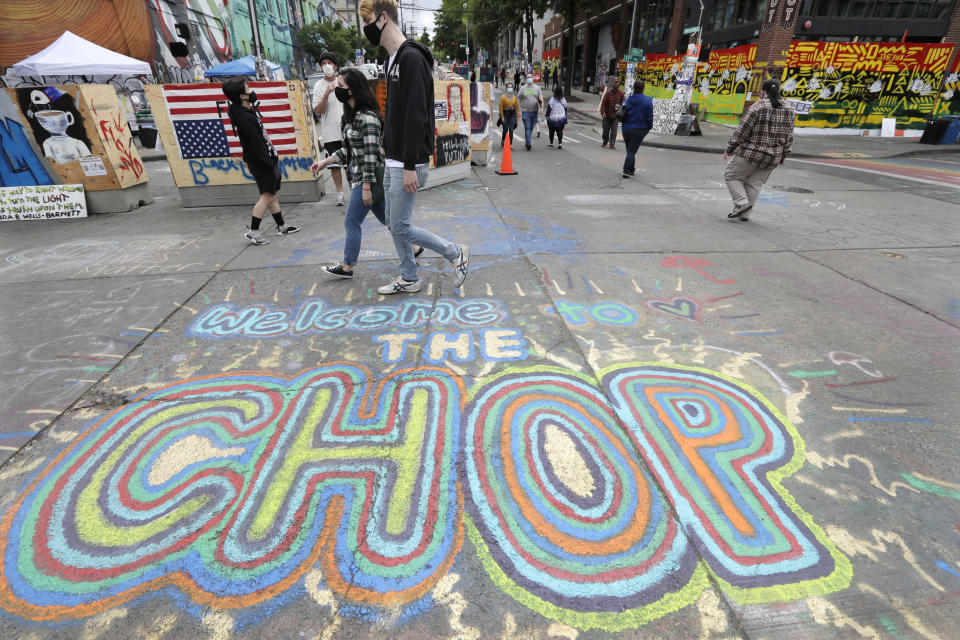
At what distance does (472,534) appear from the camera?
1.87m

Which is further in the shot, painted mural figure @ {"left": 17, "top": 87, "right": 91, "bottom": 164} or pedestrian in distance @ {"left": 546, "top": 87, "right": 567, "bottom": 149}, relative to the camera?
pedestrian in distance @ {"left": 546, "top": 87, "right": 567, "bottom": 149}

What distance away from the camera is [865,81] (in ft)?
54.5

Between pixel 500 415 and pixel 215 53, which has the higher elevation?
pixel 215 53

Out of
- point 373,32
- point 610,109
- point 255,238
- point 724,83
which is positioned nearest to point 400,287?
point 373,32

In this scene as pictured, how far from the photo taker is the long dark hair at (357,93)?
3.53 m

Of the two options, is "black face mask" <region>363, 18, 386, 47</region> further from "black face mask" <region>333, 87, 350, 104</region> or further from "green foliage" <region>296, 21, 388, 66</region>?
"green foliage" <region>296, 21, 388, 66</region>

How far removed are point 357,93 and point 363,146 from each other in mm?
395

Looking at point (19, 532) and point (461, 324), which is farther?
point (461, 324)

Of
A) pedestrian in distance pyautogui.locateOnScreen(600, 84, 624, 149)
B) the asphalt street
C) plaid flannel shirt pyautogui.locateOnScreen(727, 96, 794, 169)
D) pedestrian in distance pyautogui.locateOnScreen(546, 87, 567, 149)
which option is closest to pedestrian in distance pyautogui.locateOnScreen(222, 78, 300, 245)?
the asphalt street

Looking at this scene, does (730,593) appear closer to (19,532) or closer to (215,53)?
(19,532)

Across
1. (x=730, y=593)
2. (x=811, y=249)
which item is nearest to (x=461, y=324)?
(x=730, y=593)

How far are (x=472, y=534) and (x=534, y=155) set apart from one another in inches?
463

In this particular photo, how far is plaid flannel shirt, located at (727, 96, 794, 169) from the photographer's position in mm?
5863

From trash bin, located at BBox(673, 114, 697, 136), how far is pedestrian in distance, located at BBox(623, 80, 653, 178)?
29.8ft
